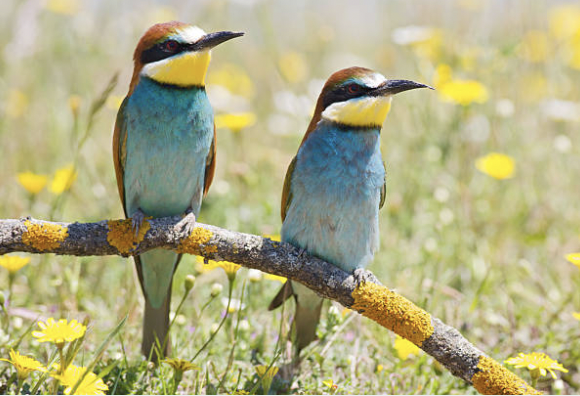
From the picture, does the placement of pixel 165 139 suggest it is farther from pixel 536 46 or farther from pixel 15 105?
pixel 536 46

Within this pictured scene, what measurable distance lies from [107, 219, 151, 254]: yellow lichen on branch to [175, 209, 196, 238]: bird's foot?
0.13 m

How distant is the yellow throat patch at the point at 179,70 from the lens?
7.40 ft

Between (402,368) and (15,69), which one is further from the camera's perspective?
(15,69)

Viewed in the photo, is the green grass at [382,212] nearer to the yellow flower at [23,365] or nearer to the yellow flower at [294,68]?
the yellow flower at [294,68]

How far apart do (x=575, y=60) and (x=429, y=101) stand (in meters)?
1.28

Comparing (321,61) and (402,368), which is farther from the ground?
(321,61)

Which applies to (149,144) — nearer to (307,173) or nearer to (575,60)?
(307,173)

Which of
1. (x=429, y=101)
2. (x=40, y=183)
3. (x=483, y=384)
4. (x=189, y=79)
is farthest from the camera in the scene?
(x=429, y=101)

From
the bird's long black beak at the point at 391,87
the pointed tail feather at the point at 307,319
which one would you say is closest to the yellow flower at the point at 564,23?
the bird's long black beak at the point at 391,87

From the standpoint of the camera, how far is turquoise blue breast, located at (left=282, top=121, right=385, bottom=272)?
2340 millimetres

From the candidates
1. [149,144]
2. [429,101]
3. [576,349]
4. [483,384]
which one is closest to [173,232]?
[149,144]

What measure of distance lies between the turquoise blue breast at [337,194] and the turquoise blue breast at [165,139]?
382mm

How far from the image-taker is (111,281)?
3154 millimetres

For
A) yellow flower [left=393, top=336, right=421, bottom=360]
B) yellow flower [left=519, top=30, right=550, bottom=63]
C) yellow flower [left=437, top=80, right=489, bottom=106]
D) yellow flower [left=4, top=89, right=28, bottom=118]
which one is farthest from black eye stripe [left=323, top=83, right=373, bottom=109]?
yellow flower [left=4, top=89, right=28, bottom=118]
